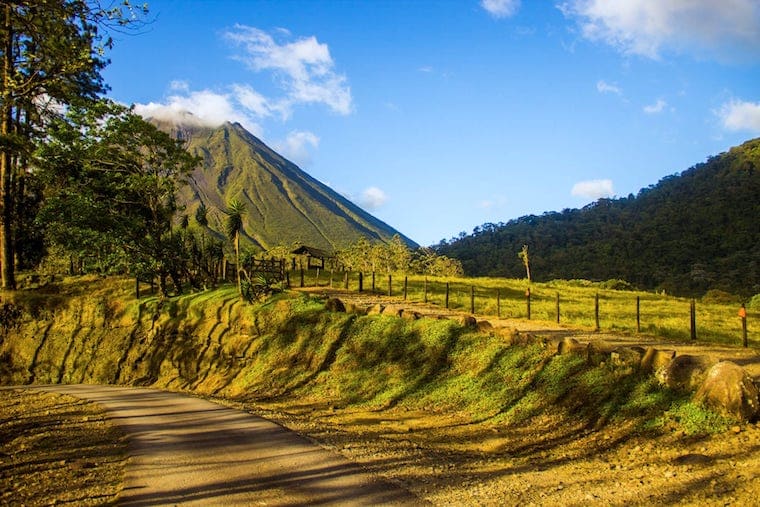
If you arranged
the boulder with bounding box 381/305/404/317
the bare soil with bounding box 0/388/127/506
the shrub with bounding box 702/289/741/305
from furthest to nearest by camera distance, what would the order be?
1. the shrub with bounding box 702/289/741/305
2. the boulder with bounding box 381/305/404/317
3. the bare soil with bounding box 0/388/127/506

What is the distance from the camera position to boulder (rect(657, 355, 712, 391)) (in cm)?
932

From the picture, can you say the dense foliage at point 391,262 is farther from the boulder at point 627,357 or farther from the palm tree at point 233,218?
the boulder at point 627,357

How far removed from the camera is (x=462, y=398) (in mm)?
12203

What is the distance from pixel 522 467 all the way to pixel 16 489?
23.2ft

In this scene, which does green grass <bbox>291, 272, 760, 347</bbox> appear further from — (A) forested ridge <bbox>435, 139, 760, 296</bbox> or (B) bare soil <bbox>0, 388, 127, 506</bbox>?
(A) forested ridge <bbox>435, 139, 760, 296</bbox>

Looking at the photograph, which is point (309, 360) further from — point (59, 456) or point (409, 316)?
point (59, 456)

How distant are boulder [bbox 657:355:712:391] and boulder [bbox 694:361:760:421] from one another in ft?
0.99

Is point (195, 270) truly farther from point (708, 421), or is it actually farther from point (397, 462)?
point (708, 421)

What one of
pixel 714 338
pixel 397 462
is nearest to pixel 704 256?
pixel 714 338

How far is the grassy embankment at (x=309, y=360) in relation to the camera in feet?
34.8

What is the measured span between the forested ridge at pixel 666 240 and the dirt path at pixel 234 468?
215 feet

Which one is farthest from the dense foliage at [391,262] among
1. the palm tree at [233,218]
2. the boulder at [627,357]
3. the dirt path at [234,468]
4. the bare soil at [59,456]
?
the dirt path at [234,468]

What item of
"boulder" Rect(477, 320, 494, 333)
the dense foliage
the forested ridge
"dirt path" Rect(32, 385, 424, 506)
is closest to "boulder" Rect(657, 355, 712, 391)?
"boulder" Rect(477, 320, 494, 333)

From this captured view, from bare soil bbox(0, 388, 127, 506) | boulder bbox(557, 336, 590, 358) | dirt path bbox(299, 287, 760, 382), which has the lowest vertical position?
bare soil bbox(0, 388, 127, 506)
